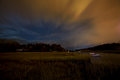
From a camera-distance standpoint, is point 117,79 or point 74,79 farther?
point 74,79

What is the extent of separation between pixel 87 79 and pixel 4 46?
91685 mm

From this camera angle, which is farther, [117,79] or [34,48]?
[34,48]

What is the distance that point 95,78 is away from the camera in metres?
5.91

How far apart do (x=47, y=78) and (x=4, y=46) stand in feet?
296

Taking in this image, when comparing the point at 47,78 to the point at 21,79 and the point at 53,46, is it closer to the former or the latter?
the point at 21,79

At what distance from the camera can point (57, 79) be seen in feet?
20.2

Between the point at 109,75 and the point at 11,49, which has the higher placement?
the point at 11,49

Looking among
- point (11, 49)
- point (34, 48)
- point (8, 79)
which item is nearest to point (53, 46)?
point (34, 48)

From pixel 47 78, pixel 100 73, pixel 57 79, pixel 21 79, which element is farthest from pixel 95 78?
pixel 21 79

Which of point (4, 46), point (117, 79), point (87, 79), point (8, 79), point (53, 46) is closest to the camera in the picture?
point (117, 79)

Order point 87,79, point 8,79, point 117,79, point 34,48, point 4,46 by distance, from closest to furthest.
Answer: point 117,79 < point 87,79 < point 8,79 < point 4,46 < point 34,48

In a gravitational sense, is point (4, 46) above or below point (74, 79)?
above

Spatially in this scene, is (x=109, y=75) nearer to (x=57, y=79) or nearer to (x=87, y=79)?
(x=87, y=79)

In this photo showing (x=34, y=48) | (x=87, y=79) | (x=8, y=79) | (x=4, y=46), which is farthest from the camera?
(x=34, y=48)
